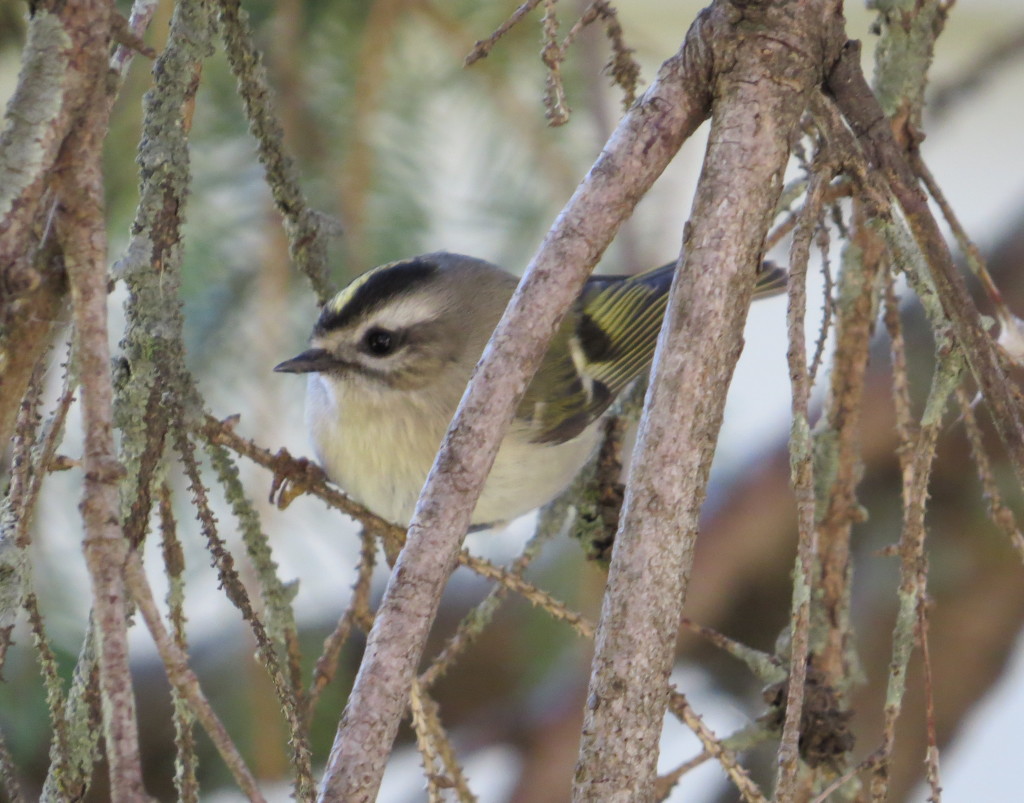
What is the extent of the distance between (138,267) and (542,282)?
200 mm

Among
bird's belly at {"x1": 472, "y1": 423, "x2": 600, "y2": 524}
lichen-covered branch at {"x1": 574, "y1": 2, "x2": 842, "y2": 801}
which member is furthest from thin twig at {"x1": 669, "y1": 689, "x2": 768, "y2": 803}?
bird's belly at {"x1": 472, "y1": 423, "x2": 600, "y2": 524}

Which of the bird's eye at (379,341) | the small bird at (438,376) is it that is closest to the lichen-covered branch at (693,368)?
the small bird at (438,376)

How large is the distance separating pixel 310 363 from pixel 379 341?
0.10m

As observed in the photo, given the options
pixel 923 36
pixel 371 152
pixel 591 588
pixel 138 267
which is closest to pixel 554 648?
pixel 591 588

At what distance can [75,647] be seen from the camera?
1345mm

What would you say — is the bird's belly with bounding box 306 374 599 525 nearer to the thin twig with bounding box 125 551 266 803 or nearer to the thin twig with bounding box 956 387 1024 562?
the thin twig with bounding box 956 387 1024 562

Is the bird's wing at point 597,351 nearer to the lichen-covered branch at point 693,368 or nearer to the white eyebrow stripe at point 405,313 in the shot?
the white eyebrow stripe at point 405,313

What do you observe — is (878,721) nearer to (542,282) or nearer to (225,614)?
(225,614)

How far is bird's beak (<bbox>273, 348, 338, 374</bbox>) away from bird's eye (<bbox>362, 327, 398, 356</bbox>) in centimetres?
5

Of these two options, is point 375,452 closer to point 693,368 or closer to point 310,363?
point 310,363

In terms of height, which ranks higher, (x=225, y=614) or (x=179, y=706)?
(x=225, y=614)

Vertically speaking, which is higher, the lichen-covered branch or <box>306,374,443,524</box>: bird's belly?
<box>306,374,443,524</box>: bird's belly

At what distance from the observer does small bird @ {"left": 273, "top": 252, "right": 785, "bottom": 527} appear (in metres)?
1.22

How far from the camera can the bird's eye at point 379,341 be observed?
1.28 meters
